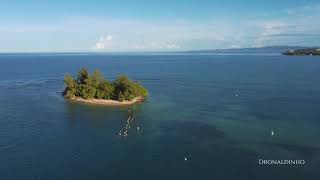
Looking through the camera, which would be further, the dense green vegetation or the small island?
the dense green vegetation

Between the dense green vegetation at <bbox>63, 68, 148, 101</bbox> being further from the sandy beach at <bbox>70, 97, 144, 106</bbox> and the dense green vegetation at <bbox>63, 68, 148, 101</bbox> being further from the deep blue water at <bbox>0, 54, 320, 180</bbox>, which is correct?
the deep blue water at <bbox>0, 54, 320, 180</bbox>

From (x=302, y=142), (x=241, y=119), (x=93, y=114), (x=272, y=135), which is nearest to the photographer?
(x=302, y=142)

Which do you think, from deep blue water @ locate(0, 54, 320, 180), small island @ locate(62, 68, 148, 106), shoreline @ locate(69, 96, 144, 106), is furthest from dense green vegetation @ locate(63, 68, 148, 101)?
deep blue water @ locate(0, 54, 320, 180)

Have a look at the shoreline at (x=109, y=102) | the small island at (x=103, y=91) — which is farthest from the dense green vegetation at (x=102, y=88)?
the shoreline at (x=109, y=102)

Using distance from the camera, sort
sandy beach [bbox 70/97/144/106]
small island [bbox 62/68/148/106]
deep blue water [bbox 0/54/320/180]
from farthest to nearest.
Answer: small island [bbox 62/68/148/106], sandy beach [bbox 70/97/144/106], deep blue water [bbox 0/54/320/180]

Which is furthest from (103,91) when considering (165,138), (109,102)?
(165,138)

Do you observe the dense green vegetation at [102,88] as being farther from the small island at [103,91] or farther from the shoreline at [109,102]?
the shoreline at [109,102]

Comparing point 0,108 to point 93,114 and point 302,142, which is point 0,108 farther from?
point 302,142

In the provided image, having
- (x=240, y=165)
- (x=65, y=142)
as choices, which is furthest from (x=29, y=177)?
(x=240, y=165)

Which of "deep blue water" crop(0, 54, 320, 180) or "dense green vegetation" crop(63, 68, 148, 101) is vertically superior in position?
"dense green vegetation" crop(63, 68, 148, 101)
